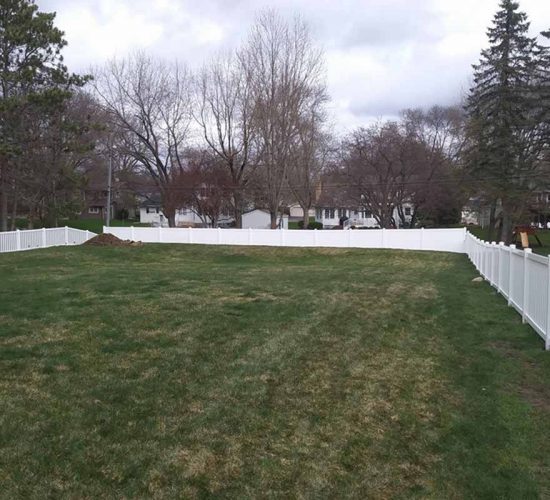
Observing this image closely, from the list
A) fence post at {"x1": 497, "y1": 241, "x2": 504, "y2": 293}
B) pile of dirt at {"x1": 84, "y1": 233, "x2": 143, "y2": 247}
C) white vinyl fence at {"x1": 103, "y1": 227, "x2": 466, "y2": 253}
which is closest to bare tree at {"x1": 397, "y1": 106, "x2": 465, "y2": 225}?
white vinyl fence at {"x1": 103, "y1": 227, "x2": 466, "y2": 253}

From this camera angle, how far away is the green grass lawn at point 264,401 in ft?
10.8

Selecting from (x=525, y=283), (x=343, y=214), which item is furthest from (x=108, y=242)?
(x=343, y=214)

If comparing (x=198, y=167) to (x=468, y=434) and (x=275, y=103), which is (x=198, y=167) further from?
(x=468, y=434)

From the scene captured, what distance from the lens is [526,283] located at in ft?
26.2

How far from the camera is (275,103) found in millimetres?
39219

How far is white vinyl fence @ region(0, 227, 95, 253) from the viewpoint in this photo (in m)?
24.8

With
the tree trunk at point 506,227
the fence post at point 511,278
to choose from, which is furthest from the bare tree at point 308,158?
the fence post at point 511,278

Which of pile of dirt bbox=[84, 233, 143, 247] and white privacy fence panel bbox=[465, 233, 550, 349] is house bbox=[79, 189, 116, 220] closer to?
pile of dirt bbox=[84, 233, 143, 247]

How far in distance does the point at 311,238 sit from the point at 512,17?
20.6 metres

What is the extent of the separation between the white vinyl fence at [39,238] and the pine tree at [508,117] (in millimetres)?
26011

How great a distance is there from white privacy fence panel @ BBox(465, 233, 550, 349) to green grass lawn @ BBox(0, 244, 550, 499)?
0.32 metres

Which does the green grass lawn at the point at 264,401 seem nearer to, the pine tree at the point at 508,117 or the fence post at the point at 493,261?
the fence post at the point at 493,261

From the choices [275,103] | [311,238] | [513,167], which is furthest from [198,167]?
[513,167]

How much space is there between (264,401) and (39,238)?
1002 inches
